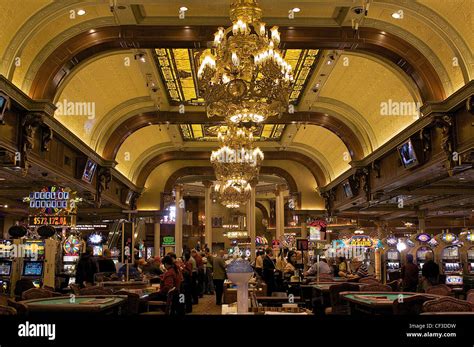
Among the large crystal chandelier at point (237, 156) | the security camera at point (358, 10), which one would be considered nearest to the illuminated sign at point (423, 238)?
the large crystal chandelier at point (237, 156)

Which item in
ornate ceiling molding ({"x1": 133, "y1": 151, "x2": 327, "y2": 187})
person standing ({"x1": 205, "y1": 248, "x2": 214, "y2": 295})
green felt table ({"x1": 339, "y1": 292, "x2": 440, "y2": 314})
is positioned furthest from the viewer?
ornate ceiling molding ({"x1": 133, "y1": 151, "x2": 327, "y2": 187})

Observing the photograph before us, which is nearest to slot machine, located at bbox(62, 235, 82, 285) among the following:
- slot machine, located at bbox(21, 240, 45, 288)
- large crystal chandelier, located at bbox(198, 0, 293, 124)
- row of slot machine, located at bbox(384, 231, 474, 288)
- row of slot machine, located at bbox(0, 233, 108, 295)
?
row of slot machine, located at bbox(0, 233, 108, 295)

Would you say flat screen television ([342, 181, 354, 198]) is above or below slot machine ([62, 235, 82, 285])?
above

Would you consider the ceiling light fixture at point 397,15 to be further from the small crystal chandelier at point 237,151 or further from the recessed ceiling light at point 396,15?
the small crystal chandelier at point 237,151

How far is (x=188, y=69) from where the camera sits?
422 inches

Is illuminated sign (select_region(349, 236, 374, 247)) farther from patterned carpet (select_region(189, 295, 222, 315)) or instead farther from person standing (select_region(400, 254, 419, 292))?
person standing (select_region(400, 254, 419, 292))

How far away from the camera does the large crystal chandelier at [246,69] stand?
562 centimetres

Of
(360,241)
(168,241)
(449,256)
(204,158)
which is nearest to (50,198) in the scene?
(204,158)

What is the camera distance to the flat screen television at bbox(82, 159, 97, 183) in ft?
37.0

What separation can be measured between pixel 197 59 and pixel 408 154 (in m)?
4.40

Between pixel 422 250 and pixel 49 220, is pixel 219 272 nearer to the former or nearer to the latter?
pixel 49 220

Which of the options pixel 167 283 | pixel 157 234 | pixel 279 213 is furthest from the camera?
pixel 279 213

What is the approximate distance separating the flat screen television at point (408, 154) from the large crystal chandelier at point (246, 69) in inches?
170

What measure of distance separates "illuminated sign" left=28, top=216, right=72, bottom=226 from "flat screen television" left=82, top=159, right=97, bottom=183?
114 cm
